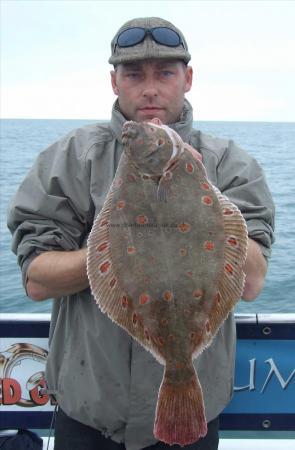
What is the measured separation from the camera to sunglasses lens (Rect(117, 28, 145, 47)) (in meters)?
2.88

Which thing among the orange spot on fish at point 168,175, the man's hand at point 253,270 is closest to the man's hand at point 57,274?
the orange spot on fish at point 168,175

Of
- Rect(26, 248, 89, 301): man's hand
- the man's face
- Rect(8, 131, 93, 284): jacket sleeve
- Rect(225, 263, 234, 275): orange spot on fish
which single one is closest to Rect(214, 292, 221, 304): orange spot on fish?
Rect(225, 263, 234, 275): orange spot on fish

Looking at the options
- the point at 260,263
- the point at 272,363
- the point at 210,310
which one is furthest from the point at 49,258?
the point at 272,363

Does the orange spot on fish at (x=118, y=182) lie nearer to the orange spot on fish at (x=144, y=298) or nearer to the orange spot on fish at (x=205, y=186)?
the orange spot on fish at (x=205, y=186)

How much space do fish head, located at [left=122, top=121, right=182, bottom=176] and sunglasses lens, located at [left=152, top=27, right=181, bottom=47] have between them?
0.69 m

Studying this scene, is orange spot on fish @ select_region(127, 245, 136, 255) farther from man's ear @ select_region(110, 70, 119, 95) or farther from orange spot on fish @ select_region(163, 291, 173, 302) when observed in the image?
man's ear @ select_region(110, 70, 119, 95)

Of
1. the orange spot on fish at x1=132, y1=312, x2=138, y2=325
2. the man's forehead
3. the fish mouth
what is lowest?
the orange spot on fish at x1=132, y1=312, x2=138, y2=325

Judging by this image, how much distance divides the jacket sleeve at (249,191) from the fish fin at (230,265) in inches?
16.2

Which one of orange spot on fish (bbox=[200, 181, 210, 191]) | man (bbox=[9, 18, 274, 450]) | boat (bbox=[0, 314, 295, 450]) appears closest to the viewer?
orange spot on fish (bbox=[200, 181, 210, 191])

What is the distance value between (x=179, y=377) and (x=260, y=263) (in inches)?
28.9

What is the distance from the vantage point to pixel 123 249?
7.85 feet

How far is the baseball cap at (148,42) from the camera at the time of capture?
286 cm

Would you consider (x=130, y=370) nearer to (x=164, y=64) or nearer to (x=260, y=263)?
(x=260, y=263)

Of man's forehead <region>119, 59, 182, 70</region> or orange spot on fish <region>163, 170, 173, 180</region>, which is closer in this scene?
orange spot on fish <region>163, 170, 173, 180</region>
